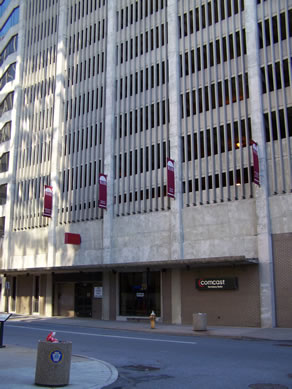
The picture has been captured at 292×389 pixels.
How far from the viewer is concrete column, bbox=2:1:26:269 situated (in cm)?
4156

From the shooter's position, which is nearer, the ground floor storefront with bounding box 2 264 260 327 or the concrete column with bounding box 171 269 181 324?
the ground floor storefront with bounding box 2 264 260 327

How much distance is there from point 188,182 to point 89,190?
961cm

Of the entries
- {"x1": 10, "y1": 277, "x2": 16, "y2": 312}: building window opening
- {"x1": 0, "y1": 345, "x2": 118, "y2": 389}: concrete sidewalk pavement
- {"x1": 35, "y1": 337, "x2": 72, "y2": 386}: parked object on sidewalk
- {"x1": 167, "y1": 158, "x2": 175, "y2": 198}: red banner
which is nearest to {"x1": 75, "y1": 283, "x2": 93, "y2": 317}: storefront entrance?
{"x1": 10, "y1": 277, "x2": 16, "y2": 312}: building window opening

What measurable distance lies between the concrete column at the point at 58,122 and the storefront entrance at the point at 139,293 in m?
7.64

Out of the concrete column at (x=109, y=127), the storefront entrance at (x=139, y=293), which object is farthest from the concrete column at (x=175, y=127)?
the concrete column at (x=109, y=127)

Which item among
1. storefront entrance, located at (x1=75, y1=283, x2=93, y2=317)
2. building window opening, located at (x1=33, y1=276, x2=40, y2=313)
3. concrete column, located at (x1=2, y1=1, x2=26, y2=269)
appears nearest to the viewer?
storefront entrance, located at (x1=75, y1=283, x2=93, y2=317)

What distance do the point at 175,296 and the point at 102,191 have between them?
970 cm

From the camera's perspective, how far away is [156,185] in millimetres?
31906

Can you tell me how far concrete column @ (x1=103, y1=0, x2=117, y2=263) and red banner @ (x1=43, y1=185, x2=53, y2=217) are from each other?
5.62 meters

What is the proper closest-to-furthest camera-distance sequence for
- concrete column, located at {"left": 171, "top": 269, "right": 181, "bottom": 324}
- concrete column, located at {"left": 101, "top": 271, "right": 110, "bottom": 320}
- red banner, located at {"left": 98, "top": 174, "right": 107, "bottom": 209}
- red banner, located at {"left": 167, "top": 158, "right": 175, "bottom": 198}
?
concrete column, located at {"left": 171, "top": 269, "right": 181, "bottom": 324} → red banner, located at {"left": 167, "top": 158, "right": 175, "bottom": 198} → concrete column, located at {"left": 101, "top": 271, "right": 110, "bottom": 320} → red banner, located at {"left": 98, "top": 174, "right": 107, "bottom": 209}

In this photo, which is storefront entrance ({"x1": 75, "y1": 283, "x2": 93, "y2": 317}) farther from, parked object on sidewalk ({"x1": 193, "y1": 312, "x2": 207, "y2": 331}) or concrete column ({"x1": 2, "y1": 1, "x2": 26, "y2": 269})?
parked object on sidewalk ({"x1": 193, "y1": 312, "x2": 207, "y2": 331})

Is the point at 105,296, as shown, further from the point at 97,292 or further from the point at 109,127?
the point at 109,127

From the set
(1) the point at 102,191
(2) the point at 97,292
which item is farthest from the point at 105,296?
(1) the point at 102,191

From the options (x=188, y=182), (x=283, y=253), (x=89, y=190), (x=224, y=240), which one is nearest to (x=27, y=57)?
(x=89, y=190)
